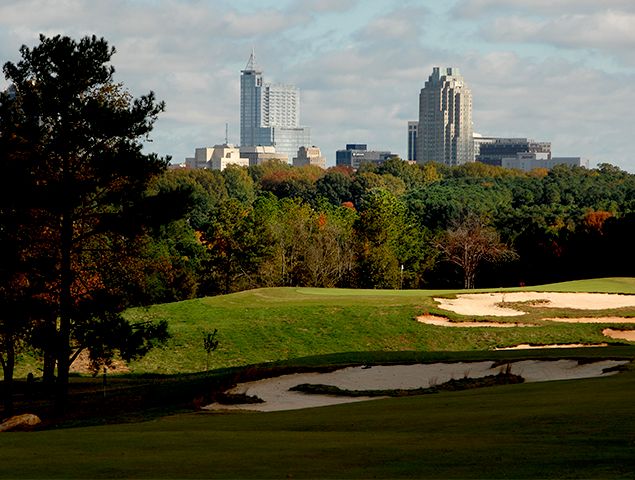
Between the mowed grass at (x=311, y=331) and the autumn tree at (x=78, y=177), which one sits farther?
the mowed grass at (x=311, y=331)

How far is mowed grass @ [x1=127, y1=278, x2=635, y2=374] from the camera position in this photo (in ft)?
146

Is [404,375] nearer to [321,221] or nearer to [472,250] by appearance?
[472,250]

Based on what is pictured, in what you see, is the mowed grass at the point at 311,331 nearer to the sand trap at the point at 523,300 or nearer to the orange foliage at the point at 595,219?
the sand trap at the point at 523,300

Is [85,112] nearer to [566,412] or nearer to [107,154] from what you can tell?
[107,154]

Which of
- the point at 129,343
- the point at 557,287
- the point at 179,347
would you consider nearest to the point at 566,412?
the point at 129,343

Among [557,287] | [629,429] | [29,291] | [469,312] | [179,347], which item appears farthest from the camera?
[557,287]

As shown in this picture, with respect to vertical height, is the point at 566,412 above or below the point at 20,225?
below

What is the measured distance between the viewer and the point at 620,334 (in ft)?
152

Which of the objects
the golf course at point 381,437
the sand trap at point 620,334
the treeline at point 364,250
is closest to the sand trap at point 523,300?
the sand trap at point 620,334

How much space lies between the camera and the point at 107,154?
1324 inches

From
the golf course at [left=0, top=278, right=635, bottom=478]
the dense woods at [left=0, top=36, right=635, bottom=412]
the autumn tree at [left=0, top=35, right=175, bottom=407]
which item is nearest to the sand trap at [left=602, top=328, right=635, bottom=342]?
the golf course at [left=0, top=278, right=635, bottom=478]

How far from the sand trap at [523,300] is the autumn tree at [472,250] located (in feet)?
109

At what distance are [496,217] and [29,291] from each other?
86063 millimetres

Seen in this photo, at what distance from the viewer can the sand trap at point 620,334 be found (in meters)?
45.7
